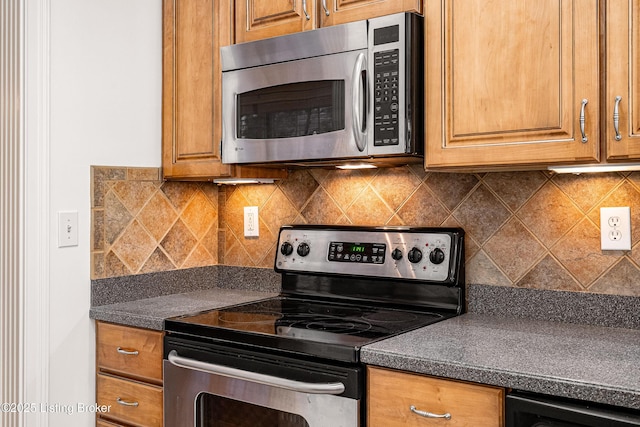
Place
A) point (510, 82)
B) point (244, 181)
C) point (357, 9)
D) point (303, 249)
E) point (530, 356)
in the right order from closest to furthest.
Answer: point (530, 356), point (510, 82), point (357, 9), point (303, 249), point (244, 181)

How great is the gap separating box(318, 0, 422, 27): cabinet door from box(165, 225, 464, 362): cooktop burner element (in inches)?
27.8

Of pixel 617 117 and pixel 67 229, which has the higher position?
pixel 617 117

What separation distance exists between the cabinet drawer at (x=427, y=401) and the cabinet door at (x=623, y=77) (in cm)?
66

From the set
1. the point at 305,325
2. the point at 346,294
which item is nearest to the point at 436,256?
the point at 346,294

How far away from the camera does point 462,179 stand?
1986 millimetres

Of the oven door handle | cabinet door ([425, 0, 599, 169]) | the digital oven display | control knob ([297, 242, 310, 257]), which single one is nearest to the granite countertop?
the oven door handle

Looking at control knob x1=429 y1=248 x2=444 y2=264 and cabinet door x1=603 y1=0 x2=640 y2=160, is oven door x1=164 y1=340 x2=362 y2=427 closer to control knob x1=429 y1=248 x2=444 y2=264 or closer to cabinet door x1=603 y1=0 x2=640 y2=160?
control knob x1=429 y1=248 x2=444 y2=264

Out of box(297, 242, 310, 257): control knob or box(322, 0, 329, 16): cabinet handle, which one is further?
box(297, 242, 310, 257): control knob

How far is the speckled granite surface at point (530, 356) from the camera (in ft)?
3.94

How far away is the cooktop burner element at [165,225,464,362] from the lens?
165 centimetres

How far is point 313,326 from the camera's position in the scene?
1.75m

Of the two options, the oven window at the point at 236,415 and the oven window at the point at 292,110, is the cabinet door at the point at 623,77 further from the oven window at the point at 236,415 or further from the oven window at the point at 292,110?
the oven window at the point at 236,415

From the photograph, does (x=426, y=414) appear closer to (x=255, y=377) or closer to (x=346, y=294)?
(x=255, y=377)

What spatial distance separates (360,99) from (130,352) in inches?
44.3
